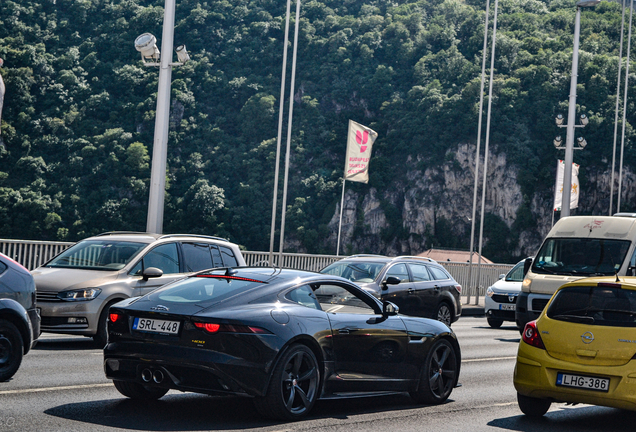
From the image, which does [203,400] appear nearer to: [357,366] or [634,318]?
[357,366]

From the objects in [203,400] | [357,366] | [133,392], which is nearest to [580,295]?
[357,366]

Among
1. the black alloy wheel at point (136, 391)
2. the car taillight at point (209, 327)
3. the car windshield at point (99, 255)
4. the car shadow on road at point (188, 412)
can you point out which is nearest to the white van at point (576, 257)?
the car windshield at point (99, 255)

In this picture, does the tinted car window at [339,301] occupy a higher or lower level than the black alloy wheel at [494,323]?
higher

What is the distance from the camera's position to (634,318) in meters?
7.11

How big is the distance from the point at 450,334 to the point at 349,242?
99030 mm

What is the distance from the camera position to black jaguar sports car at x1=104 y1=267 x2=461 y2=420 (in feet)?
20.9

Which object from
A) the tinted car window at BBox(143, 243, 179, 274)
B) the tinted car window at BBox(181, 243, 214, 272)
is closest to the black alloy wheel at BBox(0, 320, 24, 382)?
the tinted car window at BBox(143, 243, 179, 274)

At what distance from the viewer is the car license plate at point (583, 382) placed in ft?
22.7

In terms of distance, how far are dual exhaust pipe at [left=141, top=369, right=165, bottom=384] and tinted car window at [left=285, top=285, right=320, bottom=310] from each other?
129 cm

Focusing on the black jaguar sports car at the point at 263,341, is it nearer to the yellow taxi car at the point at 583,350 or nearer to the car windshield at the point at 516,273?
the yellow taxi car at the point at 583,350

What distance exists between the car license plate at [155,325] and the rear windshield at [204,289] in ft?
0.97

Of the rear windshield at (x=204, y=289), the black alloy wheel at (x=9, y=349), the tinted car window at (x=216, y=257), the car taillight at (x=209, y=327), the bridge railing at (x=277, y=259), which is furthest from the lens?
the bridge railing at (x=277, y=259)

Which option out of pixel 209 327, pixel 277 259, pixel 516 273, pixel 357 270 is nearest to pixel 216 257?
pixel 357 270

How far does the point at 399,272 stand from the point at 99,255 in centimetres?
619
